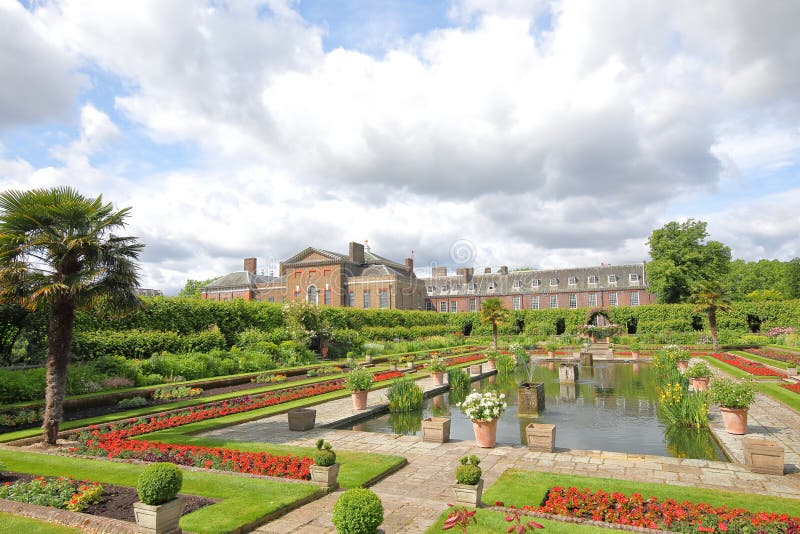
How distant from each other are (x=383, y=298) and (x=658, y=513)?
175ft

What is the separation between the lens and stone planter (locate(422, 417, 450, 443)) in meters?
10.6

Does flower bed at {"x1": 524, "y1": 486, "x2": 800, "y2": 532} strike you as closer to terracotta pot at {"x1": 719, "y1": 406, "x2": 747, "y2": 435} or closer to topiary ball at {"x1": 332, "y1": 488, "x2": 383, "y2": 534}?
topiary ball at {"x1": 332, "y1": 488, "x2": 383, "y2": 534}

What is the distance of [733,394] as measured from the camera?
10375 millimetres

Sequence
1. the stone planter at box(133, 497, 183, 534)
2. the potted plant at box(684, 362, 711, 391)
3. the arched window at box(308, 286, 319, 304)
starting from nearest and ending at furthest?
the stone planter at box(133, 497, 183, 534)
the potted plant at box(684, 362, 711, 391)
the arched window at box(308, 286, 319, 304)

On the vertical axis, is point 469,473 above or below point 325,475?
above

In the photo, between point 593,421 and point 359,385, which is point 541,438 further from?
point 359,385

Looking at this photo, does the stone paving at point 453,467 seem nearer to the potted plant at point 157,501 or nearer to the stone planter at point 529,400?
the potted plant at point 157,501

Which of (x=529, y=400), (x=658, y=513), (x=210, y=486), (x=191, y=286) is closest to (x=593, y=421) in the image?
(x=529, y=400)

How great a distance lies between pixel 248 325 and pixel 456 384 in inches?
686

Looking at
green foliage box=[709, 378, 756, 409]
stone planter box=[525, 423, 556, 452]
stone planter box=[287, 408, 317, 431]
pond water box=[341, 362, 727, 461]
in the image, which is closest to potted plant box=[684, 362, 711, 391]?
pond water box=[341, 362, 727, 461]

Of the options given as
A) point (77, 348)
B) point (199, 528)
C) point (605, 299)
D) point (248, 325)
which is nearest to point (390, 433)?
point (199, 528)

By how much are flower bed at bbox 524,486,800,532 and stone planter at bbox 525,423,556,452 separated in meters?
2.71

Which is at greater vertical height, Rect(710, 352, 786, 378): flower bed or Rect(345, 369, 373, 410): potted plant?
Rect(345, 369, 373, 410): potted plant

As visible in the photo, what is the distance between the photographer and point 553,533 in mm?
5375
